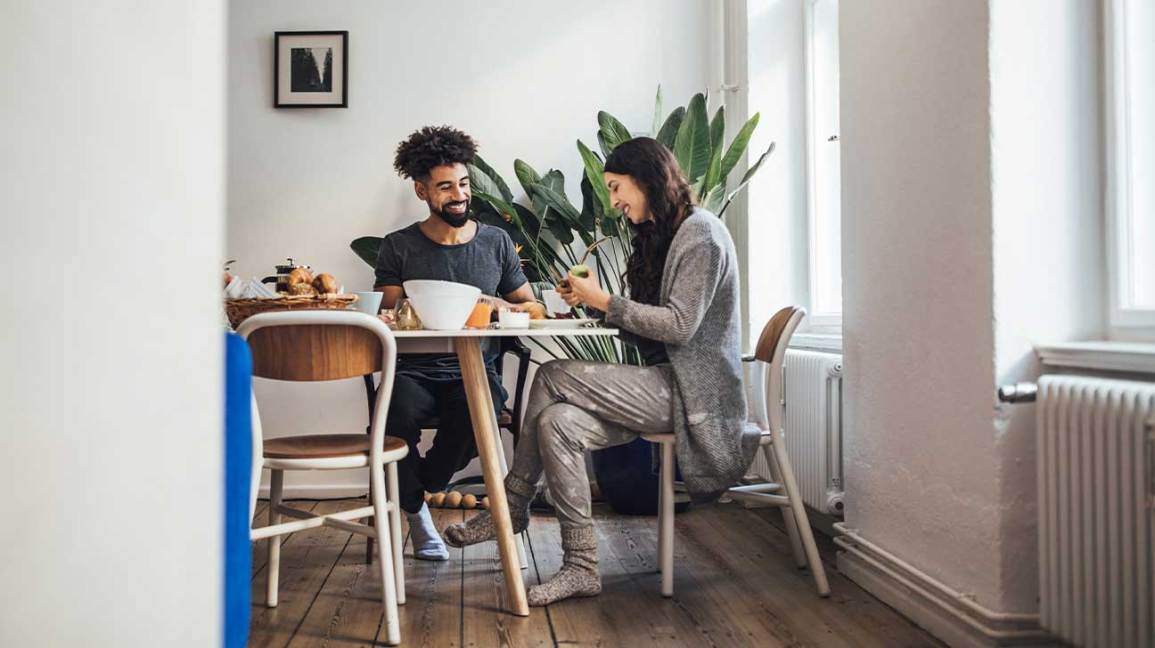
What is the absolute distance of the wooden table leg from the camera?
2.37 meters

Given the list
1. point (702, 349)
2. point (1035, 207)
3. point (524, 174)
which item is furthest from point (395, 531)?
point (524, 174)

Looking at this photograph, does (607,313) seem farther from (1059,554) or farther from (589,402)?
(1059,554)

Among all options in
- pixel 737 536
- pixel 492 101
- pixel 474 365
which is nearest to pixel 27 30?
pixel 474 365

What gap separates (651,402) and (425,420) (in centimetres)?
82

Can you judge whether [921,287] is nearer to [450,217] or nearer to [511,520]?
[511,520]

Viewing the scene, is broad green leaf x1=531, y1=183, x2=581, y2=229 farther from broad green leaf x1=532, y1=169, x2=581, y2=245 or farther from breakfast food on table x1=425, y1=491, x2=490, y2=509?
breakfast food on table x1=425, y1=491, x2=490, y2=509

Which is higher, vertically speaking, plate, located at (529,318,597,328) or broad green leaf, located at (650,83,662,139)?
broad green leaf, located at (650,83,662,139)

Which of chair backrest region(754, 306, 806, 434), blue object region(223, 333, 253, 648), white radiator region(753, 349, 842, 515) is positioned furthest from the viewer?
white radiator region(753, 349, 842, 515)

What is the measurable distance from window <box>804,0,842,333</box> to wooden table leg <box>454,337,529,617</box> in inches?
68.4

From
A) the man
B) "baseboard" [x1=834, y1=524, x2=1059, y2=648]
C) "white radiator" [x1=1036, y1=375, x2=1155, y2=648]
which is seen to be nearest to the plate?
the man

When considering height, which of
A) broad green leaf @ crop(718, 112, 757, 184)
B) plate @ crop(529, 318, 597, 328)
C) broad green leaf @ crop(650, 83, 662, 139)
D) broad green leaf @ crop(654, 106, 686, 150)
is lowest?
plate @ crop(529, 318, 597, 328)

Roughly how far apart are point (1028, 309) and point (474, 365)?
1.29 metres

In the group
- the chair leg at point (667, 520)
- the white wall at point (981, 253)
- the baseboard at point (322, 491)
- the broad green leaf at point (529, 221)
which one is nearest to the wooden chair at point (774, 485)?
the chair leg at point (667, 520)

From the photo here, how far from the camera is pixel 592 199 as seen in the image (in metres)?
3.92
